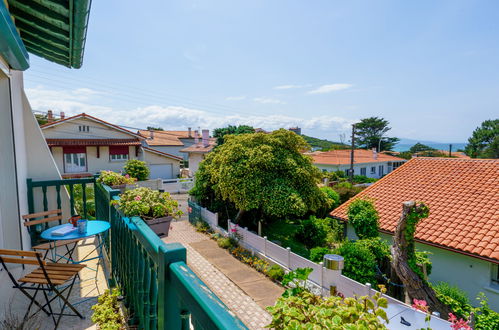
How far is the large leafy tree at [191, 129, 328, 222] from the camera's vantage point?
10990 mm

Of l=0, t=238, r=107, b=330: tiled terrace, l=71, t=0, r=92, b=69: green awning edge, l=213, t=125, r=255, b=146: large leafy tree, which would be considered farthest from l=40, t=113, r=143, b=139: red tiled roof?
l=0, t=238, r=107, b=330: tiled terrace

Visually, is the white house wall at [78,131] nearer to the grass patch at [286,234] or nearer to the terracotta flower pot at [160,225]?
the grass patch at [286,234]

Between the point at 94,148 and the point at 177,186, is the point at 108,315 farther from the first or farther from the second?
the point at 94,148

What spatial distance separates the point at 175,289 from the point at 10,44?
2901mm

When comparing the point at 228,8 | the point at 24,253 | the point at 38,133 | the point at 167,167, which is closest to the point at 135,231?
the point at 24,253

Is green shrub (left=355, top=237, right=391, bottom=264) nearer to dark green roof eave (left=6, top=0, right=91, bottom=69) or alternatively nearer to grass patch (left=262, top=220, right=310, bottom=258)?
grass patch (left=262, top=220, right=310, bottom=258)

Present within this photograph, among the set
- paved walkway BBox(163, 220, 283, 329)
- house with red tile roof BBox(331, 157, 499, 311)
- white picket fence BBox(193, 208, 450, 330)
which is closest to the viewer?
white picket fence BBox(193, 208, 450, 330)

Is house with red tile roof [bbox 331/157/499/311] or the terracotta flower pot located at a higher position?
the terracotta flower pot

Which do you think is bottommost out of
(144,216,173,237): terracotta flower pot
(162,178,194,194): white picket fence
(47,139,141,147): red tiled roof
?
(162,178,194,194): white picket fence

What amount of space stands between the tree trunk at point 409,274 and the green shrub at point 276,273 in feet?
11.2

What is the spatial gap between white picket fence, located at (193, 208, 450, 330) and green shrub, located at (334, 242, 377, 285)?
0.64m

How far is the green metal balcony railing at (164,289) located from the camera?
92 cm

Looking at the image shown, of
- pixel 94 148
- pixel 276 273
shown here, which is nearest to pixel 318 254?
pixel 276 273

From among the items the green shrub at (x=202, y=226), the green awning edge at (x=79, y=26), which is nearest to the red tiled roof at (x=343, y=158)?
the green shrub at (x=202, y=226)
